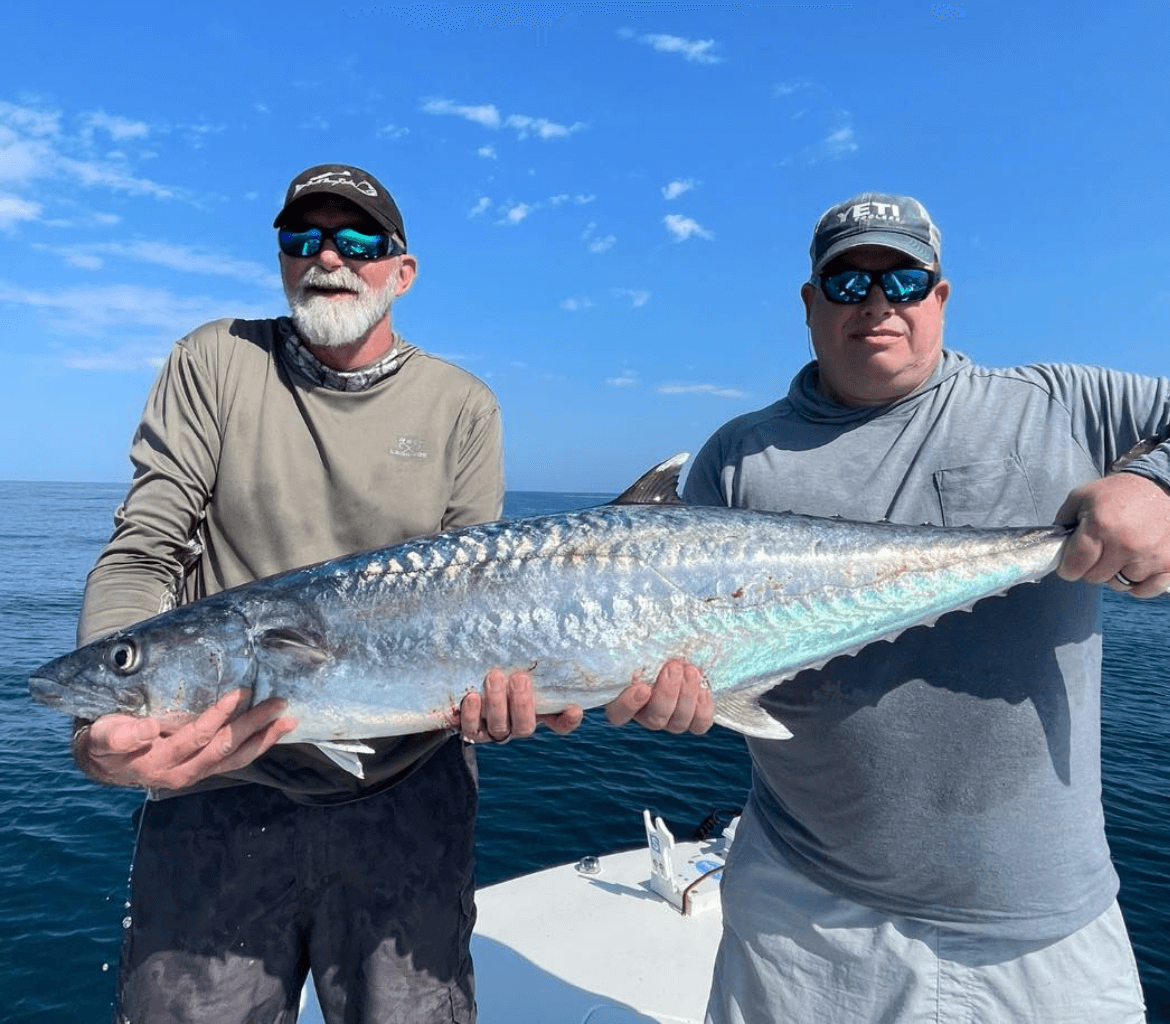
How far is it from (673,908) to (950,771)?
4.06m

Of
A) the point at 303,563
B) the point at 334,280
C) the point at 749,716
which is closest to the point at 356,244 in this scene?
the point at 334,280

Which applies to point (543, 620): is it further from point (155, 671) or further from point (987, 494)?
point (987, 494)

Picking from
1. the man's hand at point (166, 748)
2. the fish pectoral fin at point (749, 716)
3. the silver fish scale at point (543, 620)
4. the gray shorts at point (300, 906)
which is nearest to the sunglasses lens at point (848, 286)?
the silver fish scale at point (543, 620)

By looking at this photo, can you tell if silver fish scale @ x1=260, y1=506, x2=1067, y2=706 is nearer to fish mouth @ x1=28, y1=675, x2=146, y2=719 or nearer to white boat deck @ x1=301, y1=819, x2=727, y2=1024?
fish mouth @ x1=28, y1=675, x2=146, y2=719

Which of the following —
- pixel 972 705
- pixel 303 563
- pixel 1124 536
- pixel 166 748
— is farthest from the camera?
pixel 303 563

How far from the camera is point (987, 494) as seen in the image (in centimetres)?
273

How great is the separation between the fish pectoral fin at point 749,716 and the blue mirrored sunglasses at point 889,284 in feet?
4.85

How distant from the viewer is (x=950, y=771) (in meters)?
2.55

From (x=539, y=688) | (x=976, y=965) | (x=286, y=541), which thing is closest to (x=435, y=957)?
(x=539, y=688)

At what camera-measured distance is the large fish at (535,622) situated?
105 inches

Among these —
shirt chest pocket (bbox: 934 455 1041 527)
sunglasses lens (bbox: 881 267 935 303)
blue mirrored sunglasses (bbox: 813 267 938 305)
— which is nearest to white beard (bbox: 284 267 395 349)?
blue mirrored sunglasses (bbox: 813 267 938 305)

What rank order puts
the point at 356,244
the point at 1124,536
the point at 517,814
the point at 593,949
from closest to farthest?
the point at 1124,536, the point at 356,244, the point at 593,949, the point at 517,814

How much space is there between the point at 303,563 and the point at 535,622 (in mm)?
1078

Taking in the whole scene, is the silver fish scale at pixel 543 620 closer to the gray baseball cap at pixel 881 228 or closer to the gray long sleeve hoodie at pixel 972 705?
the gray long sleeve hoodie at pixel 972 705
